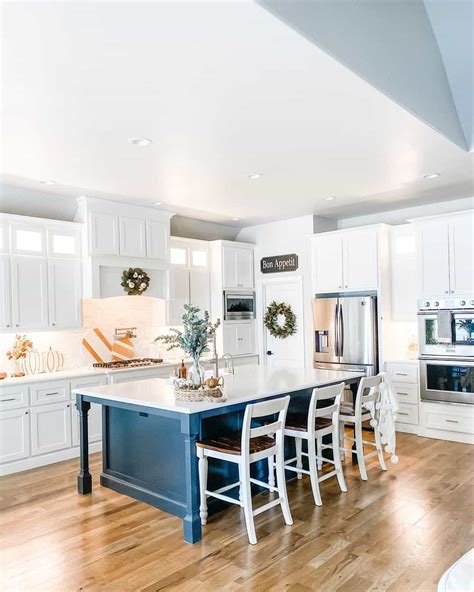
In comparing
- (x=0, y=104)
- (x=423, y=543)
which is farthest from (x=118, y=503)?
(x=0, y=104)

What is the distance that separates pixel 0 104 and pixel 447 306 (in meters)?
4.87

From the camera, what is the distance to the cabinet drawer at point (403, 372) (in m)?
5.96

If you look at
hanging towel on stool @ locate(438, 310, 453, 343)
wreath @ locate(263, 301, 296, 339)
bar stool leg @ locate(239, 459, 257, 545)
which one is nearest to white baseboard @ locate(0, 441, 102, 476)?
bar stool leg @ locate(239, 459, 257, 545)

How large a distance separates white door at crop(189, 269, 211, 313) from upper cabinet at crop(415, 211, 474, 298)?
2.94 m

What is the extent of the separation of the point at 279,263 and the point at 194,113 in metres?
4.29

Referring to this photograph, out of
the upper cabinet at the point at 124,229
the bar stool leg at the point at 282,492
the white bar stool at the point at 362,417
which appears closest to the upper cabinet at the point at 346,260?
the white bar stool at the point at 362,417

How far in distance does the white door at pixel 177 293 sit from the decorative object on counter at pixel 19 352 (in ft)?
6.20

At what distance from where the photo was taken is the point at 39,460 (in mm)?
4953

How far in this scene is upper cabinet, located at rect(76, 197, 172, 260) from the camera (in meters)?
5.64

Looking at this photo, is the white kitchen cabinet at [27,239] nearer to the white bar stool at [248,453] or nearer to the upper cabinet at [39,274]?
the upper cabinet at [39,274]

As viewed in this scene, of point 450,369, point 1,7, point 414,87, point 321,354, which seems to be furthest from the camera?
point 321,354

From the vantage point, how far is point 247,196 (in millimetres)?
5715

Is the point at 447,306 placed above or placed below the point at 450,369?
above

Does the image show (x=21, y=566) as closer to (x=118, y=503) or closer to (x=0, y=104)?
(x=118, y=503)
